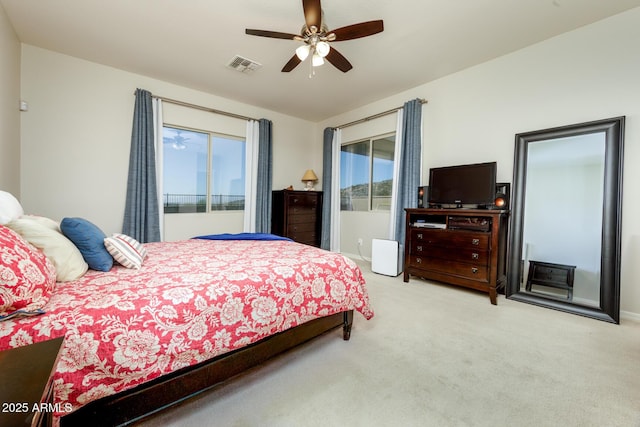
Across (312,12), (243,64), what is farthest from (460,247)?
(243,64)

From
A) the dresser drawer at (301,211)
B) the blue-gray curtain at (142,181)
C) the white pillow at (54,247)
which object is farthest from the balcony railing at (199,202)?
the white pillow at (54,247)

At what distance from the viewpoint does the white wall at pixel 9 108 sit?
7.82 ft

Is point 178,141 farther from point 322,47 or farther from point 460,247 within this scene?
point 460,247

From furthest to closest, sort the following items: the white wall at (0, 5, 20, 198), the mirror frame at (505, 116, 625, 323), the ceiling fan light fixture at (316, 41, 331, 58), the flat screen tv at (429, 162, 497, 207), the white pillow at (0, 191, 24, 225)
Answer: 1. the flat screen tv at (429, 162, 497, 207)
2. the white wall at (0, 5, 20, 198)
3. the mirror frame at (505, 116, 625, 323)
4. the ceiling fan light fixture at (316, 41, 331, 58)
5. the white pillow at (0, 191, 24, 225)

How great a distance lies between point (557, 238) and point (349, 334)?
94.2 inches

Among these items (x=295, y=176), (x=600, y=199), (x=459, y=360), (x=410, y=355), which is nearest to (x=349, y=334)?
(x=410, y=355)

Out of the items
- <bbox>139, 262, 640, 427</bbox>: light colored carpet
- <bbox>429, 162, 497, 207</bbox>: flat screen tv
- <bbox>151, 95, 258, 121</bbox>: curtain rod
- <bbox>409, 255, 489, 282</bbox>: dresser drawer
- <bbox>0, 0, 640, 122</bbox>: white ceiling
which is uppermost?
<bbox>0, 0, 640, 122</bbox>: white ceiling

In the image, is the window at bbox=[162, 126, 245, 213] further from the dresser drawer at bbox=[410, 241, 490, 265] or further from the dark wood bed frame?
the dark wood bed frame

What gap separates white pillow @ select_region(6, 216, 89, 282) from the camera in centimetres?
128

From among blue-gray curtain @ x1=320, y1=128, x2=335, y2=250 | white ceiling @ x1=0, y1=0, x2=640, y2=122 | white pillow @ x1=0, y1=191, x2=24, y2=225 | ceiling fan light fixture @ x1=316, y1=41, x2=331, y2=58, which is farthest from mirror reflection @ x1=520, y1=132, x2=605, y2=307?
white pillow @ x1=0, y1=191, x2=24, y2=225

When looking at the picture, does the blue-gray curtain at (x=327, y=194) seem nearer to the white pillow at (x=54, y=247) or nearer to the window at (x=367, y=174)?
the window at (x=367, y=174)

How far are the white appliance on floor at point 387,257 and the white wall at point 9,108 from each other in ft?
13.5

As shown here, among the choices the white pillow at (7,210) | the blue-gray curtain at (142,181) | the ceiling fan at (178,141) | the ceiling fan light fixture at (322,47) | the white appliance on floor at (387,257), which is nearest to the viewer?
the white pillow at (7,210)

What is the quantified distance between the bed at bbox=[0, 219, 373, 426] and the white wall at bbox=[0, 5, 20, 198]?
2097 mm
